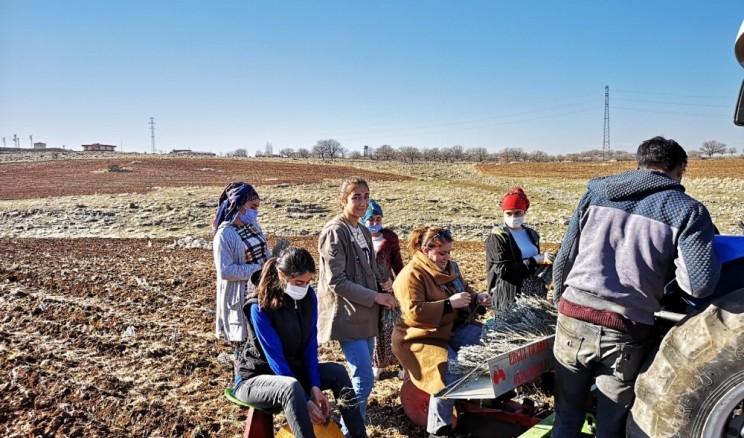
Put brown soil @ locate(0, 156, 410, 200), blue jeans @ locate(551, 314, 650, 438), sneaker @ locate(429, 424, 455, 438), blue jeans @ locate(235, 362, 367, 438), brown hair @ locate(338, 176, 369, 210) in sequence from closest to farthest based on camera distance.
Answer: blue jeans @ locate(551, 314, 650, 438)
blue jeans @ locate(235, 362, 367, 438)
sneaker @ locate(429, 424, 455, 438)
brown hair @ locate(338, 176, 369, 210)
brown soil @ locate(0, 156, 410, 200)

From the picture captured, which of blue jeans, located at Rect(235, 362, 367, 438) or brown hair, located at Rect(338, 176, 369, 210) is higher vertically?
brown hair, located at Rect(338, 176, 369, 210)

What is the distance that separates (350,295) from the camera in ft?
12.7

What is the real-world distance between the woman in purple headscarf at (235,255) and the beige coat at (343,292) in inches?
24.2

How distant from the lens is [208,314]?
24.2 feet

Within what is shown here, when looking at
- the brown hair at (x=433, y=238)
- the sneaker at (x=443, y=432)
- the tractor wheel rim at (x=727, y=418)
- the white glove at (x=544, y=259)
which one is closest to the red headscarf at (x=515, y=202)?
the white glove at (x=544, y=259)

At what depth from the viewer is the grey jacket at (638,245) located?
229cm

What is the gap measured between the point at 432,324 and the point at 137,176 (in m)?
34.1

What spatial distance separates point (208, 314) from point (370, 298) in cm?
416

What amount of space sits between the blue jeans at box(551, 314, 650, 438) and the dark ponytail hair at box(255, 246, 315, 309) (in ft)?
4.98

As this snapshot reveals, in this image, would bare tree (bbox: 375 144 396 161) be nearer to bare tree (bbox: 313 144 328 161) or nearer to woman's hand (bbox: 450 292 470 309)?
bare tree (bbox: 313 144 328 161)

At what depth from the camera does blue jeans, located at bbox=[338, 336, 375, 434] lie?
3.80 meters

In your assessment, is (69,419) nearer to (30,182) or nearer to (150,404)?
(150,404)

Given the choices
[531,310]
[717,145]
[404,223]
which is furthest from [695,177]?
[717,145]

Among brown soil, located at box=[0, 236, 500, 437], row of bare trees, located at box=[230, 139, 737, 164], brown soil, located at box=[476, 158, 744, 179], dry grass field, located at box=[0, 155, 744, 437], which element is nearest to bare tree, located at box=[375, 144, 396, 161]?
row of bare trees, located at box=[230, 139, 737, 164]
